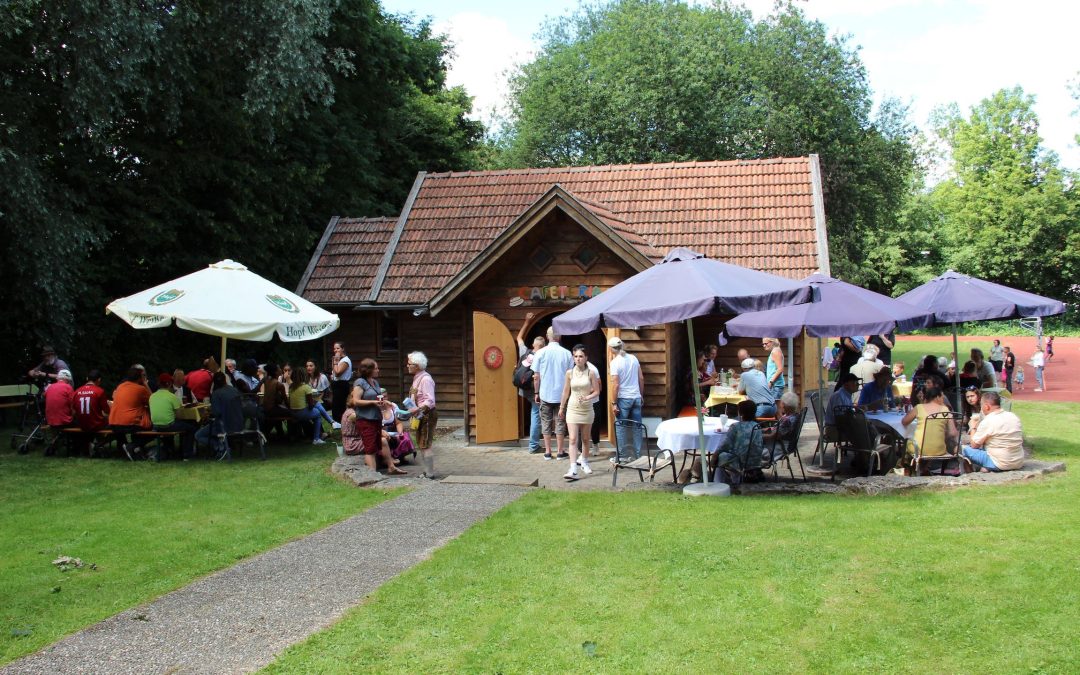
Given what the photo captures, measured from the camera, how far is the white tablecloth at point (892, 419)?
11.8 metres

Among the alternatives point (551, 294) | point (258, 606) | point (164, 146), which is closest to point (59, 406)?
point (551, 294)

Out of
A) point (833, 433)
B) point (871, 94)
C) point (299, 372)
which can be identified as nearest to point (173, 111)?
point (299, 372)

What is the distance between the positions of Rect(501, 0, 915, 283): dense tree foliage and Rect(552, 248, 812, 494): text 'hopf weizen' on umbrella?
31.4 m

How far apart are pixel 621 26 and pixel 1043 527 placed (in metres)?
46.3

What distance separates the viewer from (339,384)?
1677 centimetres

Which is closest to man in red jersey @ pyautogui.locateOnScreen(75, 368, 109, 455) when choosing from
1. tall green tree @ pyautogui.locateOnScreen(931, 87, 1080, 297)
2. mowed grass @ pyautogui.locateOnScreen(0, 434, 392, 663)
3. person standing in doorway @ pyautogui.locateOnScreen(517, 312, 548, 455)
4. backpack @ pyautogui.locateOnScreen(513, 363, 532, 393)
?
mowed grass @ pyautogui.locateOnScreen(0, 434, 392, 663)

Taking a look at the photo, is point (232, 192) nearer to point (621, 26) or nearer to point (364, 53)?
point (364, 53)

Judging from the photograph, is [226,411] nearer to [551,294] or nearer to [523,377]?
[523,377]

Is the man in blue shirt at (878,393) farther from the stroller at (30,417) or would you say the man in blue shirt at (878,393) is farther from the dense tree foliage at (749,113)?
the dense tree foliage at (749,113)

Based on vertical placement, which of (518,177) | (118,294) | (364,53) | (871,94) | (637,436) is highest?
(871,94)

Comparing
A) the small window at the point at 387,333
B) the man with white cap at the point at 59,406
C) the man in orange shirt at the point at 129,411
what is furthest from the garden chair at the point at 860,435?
the small window at the point at 387,333

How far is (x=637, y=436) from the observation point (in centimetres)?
1267

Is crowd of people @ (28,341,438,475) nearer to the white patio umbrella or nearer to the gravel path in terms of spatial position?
the white patio umbrella

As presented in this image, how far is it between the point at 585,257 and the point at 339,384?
16.8 ft
